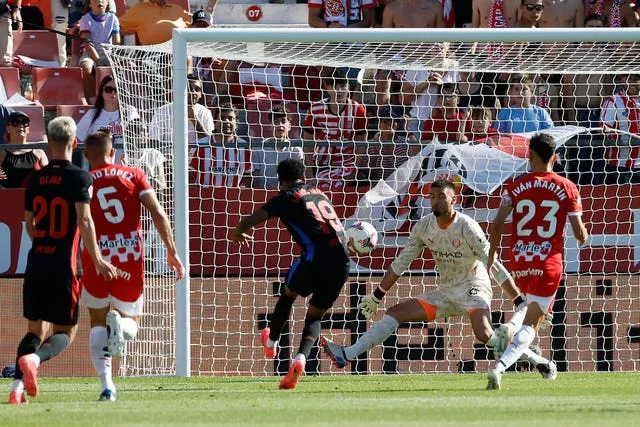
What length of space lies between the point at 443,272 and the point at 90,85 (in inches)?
289

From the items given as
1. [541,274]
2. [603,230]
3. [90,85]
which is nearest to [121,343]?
[541,274]

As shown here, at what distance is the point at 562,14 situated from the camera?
16375 mm

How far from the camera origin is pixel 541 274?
1007cm

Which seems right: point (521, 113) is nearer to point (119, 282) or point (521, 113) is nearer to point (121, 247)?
point (121, 247)

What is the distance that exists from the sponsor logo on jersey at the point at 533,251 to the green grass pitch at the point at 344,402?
1017 mm

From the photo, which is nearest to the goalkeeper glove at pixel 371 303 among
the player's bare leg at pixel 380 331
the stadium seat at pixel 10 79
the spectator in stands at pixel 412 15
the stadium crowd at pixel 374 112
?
the player's bare leg at pixel 380 331

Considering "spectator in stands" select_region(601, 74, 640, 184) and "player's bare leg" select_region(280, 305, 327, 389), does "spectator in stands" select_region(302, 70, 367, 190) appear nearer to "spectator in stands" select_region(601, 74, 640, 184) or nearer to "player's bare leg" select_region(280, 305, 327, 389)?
"spectator in stands" select_region(601, 74, 640, 184)

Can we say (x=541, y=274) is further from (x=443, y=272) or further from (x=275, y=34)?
(x=275, y=34)

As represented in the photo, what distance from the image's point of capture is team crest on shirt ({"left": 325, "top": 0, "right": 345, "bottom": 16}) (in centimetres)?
1744

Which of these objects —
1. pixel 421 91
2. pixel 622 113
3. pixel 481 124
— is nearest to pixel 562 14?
pixel 622 113

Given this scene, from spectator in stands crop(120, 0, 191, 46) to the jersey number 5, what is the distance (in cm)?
786

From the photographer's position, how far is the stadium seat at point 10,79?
17344 millimetres

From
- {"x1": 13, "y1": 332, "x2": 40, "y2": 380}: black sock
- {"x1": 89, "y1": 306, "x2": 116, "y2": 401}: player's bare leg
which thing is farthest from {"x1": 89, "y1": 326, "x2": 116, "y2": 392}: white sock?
{"x1": 13, "y1": 332, "x2": 40, "y2": 380}: black sock

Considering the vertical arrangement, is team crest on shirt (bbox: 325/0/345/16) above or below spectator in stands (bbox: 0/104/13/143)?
above
